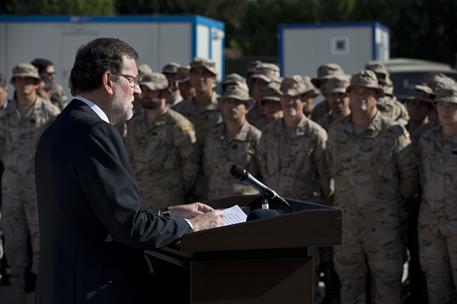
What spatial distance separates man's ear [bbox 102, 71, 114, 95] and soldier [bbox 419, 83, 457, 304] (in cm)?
366

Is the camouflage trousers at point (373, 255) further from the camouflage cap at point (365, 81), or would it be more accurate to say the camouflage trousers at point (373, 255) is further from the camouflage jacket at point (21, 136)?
the camouflage jacket at point (21, 136)

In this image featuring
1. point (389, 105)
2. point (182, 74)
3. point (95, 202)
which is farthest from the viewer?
point (182, 74)

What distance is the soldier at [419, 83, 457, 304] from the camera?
245 inches

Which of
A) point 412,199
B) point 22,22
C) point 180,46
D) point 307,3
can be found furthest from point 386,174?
point 307,3

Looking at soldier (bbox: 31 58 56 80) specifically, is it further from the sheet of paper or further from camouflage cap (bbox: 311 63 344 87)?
the sheet of paper

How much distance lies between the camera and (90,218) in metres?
3.04

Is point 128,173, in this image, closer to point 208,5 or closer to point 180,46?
point 180,46

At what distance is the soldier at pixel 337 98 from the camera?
299 inches

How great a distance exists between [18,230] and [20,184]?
412 mm

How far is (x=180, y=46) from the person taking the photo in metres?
14.6

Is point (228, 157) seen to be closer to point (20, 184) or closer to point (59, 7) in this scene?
point (20, 184)

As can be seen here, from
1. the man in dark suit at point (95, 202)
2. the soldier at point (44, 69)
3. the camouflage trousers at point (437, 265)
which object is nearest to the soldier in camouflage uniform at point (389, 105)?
the camouflage trousers at point (437, 265)

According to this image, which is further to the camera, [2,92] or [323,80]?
[323,80]

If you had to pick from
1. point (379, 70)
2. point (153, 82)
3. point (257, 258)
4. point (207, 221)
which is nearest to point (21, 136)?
point (153, 82)
